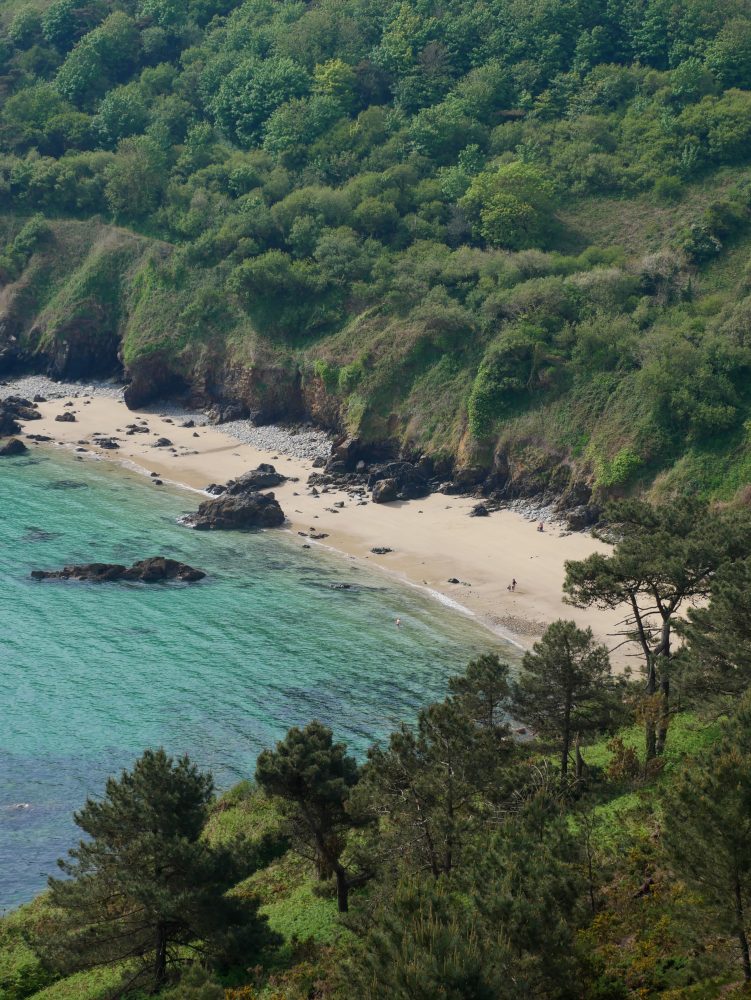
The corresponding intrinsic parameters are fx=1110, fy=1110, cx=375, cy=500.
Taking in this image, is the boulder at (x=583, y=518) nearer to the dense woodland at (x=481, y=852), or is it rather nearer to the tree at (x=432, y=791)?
the dense woodland at (x=481, y=852)

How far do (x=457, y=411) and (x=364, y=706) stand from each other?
3272cm

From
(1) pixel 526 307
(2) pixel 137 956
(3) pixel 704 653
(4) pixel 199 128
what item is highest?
(4) pixel 199 128

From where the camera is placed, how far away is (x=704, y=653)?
3325 cm

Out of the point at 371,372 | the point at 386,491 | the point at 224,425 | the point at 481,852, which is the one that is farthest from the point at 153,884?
the point at 224,425

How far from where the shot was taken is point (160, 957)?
28.0 metres

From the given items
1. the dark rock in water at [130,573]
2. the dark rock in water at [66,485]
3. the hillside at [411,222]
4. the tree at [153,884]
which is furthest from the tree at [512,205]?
the tree at [153,884]

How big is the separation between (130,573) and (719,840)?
156 feet

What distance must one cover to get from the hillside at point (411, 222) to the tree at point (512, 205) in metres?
0.25

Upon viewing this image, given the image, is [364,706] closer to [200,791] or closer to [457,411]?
[200,791]

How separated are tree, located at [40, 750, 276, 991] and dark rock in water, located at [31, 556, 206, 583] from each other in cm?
3528

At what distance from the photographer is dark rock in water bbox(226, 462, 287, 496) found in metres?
75.4

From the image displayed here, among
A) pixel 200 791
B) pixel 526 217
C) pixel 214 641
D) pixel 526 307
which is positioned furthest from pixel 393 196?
pixel 200 791

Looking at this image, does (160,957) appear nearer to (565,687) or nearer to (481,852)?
(481,852)

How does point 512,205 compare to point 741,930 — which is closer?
point 741,930
